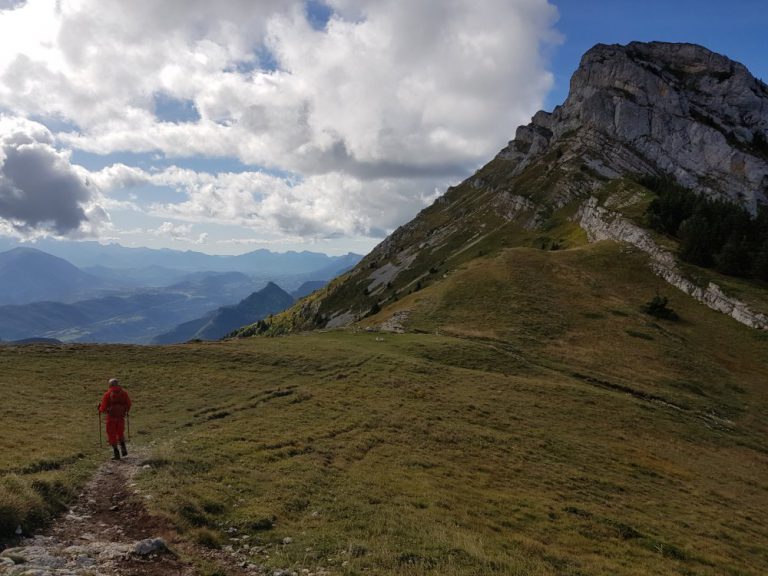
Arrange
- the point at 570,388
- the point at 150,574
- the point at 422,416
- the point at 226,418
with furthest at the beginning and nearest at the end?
1. the point at 570,388
2. the point at 422,416
3. the point at 226,418
4. the point at 150,574

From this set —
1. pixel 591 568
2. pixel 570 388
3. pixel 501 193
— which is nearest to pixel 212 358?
pixel 570 388

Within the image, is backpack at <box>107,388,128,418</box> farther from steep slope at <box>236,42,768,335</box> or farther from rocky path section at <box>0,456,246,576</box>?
steep slope at <box>236,42,768,335</box>

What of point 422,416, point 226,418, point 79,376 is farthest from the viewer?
point 79,376

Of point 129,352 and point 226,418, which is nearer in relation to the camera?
point 226,418

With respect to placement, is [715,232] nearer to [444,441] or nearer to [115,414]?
[444,441]

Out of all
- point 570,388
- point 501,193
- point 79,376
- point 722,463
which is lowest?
point 722,463

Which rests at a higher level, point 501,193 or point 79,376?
point 501,193

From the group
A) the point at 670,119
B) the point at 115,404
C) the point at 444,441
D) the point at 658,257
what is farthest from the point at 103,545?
the point at 670,119

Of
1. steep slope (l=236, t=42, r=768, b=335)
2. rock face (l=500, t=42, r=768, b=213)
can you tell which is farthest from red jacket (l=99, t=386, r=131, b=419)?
rock face (l=500, t=42, r=768, b=213)

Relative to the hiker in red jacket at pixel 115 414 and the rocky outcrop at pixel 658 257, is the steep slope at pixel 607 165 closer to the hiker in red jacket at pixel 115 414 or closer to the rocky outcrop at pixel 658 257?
the rocky outcrop at pixel 658 257

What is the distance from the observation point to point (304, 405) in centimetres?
3303

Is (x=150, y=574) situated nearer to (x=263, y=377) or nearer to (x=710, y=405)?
(x=263, y=377)

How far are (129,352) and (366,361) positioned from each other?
22.2 m

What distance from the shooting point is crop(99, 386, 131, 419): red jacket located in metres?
22.1
